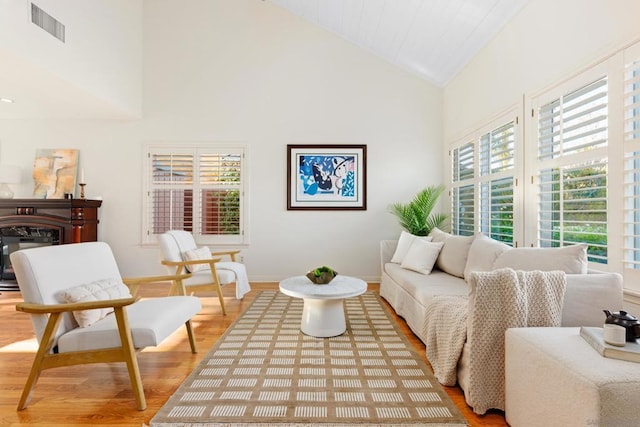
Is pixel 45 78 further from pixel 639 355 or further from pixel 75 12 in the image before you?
pixel 639 355

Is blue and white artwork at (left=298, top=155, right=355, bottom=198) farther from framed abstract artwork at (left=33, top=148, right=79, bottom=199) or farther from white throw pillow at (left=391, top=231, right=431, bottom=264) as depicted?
framed abstract artwork at (left=33, top=148, right=79, bottom=199)

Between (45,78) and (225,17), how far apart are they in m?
2.62

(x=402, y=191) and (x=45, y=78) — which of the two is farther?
(x=402, y=191)

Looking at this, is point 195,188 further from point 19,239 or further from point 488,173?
point 488,173

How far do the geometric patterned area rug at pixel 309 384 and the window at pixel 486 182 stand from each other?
1683mm

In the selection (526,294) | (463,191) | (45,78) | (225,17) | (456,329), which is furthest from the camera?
(225,17)

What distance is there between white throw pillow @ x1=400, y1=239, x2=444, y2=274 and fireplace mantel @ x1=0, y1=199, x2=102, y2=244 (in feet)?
14.2

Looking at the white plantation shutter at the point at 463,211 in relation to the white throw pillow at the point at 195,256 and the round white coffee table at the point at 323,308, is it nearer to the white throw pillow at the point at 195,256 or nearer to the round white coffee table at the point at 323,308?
the round white coffee table at the point at 323,308

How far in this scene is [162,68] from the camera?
5125 mm

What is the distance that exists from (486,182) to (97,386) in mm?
4017

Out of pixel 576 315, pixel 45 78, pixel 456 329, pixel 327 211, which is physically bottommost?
pixel 456 329

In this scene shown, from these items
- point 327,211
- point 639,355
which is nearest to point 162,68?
point 327,211

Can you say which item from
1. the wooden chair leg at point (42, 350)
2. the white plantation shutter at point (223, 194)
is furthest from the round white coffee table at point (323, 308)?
the white plantation shutter at point (223, 194)

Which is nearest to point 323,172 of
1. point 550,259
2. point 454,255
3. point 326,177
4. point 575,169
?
point 326,177
